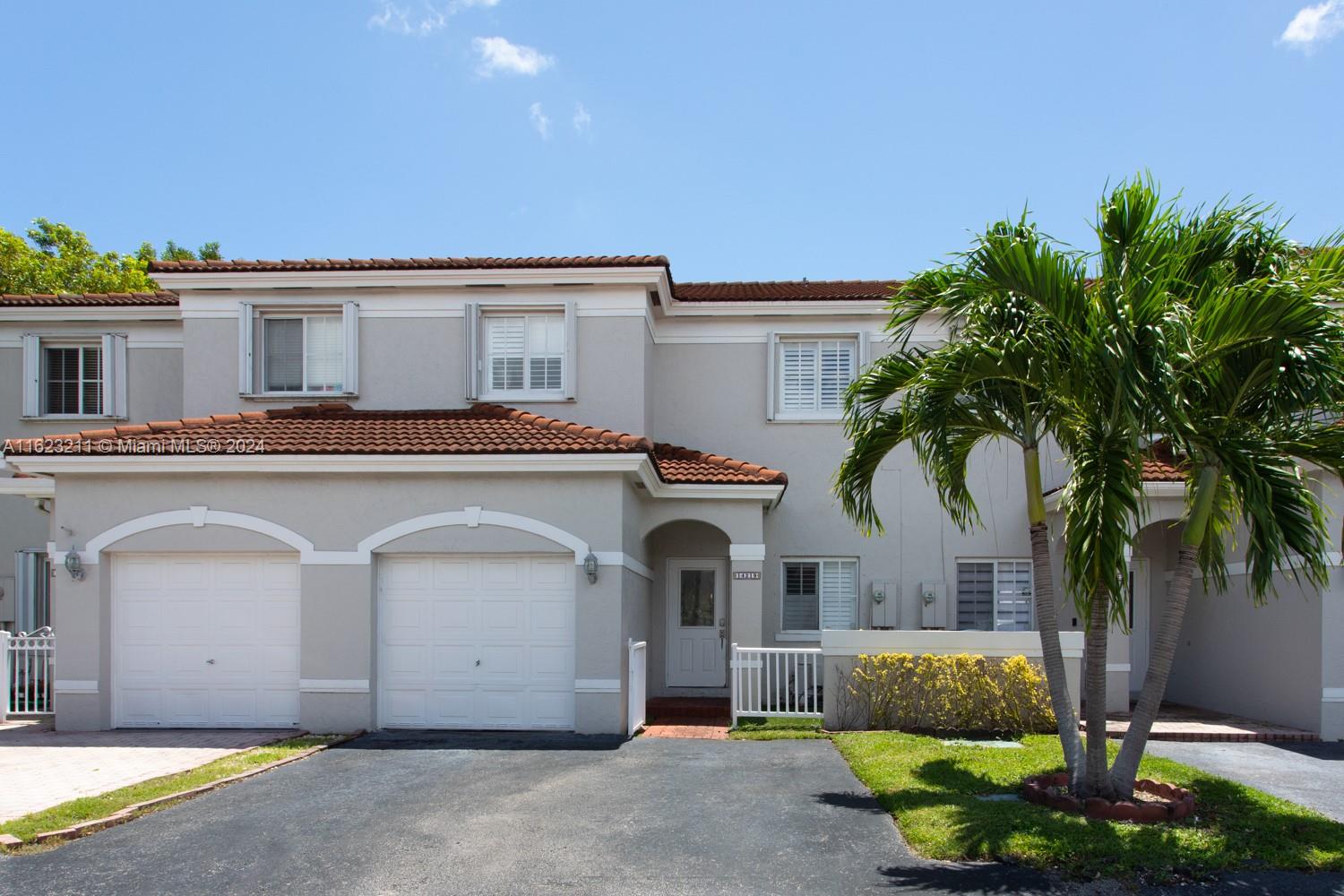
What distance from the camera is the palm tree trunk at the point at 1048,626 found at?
9.26 metres

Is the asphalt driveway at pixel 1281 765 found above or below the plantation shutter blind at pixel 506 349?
below

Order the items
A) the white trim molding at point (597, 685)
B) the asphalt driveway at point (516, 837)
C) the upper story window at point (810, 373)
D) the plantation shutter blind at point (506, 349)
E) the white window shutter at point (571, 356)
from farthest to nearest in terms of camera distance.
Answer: the upper story window at point (810, 373) < the plantation shutter blind at point (506, 349) < the white window shutter at point (571, 356) < the white trim molding at point (597, 685) < the asphalt driveway at point (516, 837)

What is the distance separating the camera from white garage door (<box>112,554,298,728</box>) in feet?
44.8

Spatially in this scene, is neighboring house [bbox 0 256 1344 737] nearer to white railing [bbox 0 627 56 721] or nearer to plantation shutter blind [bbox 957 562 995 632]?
plantation shutter blind [bbox 957 562 995 632]

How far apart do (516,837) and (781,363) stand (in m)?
11.2

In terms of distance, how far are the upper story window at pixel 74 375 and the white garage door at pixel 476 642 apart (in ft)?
25.2

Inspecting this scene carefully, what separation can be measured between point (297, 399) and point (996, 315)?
11.7 metres

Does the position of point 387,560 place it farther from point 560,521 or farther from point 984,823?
point 984,823

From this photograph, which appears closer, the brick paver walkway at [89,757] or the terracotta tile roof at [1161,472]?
the brick paver walkway at [89,757]

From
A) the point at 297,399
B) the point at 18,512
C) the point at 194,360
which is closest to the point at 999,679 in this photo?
the point at 297,399

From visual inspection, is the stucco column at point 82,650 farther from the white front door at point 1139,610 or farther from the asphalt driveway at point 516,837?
the white front door at point 1139,610

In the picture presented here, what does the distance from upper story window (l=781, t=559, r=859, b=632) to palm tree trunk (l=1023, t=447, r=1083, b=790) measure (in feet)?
26.2

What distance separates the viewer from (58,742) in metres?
12.7

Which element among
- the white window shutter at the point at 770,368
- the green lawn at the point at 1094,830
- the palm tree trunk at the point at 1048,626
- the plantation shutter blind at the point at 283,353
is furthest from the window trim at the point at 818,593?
the plantation shutter blind at the point at 283,353
